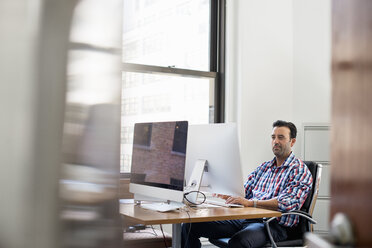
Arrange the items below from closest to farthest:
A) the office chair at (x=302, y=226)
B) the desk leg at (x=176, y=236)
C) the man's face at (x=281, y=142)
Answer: the desk leg at (x=176, y=236), the office chair at (x=302, y=226), the man's face at (x=281, y=142)

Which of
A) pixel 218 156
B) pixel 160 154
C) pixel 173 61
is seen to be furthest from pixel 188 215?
Result: pixel 173 61

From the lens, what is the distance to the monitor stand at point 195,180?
2.69 meters

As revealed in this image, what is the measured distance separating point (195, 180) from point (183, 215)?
41cm

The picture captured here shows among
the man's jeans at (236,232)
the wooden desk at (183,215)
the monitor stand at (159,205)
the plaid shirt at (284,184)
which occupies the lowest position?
the man's jeans at (236,232)

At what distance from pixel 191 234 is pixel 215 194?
0.44 m

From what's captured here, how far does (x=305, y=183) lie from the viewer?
10.1ft

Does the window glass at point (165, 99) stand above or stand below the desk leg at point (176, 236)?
above

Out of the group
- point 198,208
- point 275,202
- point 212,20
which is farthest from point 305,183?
point 212,20

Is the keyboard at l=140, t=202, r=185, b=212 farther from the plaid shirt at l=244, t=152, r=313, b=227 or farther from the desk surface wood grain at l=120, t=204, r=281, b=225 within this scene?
the plaid shirt at l=244, t=152, r=313, b=227

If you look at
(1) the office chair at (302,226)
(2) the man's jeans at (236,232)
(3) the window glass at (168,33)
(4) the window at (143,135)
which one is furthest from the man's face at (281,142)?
(3) the window glass at (168,33)

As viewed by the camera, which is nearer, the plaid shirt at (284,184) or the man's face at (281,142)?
the plaid shirt at (284,184)

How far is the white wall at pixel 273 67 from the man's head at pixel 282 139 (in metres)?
1.02

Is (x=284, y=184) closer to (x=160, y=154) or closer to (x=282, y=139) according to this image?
(x=282, y=139)

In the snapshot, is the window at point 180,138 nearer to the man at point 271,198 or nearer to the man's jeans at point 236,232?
the man at point 271,198
